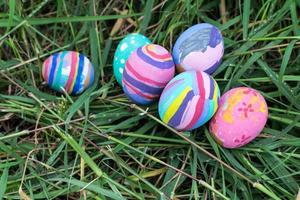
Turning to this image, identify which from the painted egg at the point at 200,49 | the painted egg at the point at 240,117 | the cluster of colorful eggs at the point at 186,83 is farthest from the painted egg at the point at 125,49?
the painted egg at the point at 240,117

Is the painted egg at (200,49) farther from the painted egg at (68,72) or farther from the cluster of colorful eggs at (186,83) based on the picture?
the painted egg at (68,72)

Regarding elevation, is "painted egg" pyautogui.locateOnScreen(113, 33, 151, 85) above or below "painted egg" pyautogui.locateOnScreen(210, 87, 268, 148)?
above

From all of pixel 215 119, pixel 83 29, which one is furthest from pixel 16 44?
pixel 215 119

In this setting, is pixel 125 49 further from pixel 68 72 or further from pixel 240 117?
pixel 240 117

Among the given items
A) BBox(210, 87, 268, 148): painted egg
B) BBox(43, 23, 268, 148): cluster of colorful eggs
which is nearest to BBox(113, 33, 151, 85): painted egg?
BBox(43, 23, 268, 148): cluster of colorful eggs

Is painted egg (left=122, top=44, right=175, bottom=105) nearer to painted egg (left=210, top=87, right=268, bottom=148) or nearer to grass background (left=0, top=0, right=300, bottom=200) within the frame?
grass background (left=0, top=0, right=300, bottom=200)

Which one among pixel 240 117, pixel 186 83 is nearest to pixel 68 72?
pixel 186 83

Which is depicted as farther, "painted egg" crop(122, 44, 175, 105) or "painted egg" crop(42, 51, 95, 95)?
"painted egg" crop(42, 51, 95, 95)
